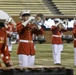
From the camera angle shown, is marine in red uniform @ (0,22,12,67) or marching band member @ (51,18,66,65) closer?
marine in red uniform @ (0,22,12,67)

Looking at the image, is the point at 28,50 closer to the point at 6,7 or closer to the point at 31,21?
the point at 31,21

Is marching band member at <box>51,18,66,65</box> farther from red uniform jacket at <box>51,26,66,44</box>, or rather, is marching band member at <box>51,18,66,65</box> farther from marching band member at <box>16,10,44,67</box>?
marching band member at <box>16,10,44,67</box>

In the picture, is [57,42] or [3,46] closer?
[3,46]

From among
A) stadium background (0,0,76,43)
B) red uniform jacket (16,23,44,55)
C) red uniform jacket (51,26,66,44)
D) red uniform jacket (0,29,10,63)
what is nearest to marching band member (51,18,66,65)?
red uniform jacket (51,26,66,44)

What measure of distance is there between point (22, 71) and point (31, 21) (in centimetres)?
363

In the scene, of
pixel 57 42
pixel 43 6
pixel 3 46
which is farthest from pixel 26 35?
pixel 43 6

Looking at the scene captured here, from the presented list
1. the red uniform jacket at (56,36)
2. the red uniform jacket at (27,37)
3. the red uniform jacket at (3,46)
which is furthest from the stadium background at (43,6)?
the red uniform jacket at (3,46)

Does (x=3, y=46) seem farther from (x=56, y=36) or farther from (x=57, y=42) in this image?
(x=56, y=36)

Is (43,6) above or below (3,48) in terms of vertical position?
above

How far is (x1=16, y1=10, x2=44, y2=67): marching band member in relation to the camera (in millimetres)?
8758

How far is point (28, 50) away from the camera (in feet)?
30.1

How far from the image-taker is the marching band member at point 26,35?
8.76 meters

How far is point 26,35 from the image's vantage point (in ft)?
30.1

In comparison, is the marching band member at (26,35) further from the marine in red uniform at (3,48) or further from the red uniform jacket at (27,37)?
the marine in red uniform at (3,48)
